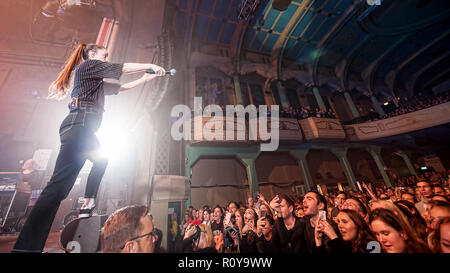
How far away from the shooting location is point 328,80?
475 inches

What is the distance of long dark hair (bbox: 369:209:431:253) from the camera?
1.36m

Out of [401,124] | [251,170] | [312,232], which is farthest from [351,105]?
[312,232]

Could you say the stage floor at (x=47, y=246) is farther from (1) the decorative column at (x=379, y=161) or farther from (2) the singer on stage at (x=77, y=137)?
(1) the decorative column at (x=379, y=161)

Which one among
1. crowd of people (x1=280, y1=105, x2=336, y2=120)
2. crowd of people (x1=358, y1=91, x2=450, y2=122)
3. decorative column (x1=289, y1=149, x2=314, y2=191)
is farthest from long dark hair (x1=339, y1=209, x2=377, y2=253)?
crowd of people (x1=358, y1=91, x2=450, y2=122)

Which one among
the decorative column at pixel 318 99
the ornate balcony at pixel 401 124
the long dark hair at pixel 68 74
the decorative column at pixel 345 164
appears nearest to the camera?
the long dark hair at pixel 68 74

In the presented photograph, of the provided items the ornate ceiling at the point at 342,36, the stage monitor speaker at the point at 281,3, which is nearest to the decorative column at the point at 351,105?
the ornate ceiling at the point at 342,36

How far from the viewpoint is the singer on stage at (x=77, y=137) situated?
3.41ft

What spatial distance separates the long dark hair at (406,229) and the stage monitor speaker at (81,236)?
2.50 metres

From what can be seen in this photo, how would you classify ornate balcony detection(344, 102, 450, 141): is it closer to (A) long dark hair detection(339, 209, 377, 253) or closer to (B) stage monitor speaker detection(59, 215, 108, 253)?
(A) long dark hair detection(339, 209, 377, 253)

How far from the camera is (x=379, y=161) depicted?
1024cm

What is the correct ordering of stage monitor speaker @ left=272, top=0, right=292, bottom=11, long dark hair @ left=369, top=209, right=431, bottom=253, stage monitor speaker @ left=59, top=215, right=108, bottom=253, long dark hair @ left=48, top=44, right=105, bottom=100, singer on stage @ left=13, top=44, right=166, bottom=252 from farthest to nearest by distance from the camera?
stage monitor speaker @ left=272, top=0, right=292, bottom=11 < long dark hair @ left=48, top=44, right=105, bottom=100 < long dark hair @ left=369, top=209, right=431, bottom=253 < stage monitor speaker @ left=59, top=215, right=108, bottom=253 < singer on stage @ left=13, top=44, right=166, bottom=252

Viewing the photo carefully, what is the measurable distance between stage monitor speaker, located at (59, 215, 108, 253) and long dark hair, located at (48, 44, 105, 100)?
1.17 meters

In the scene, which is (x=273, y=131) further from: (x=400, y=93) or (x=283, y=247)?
(x=400, y=93)
